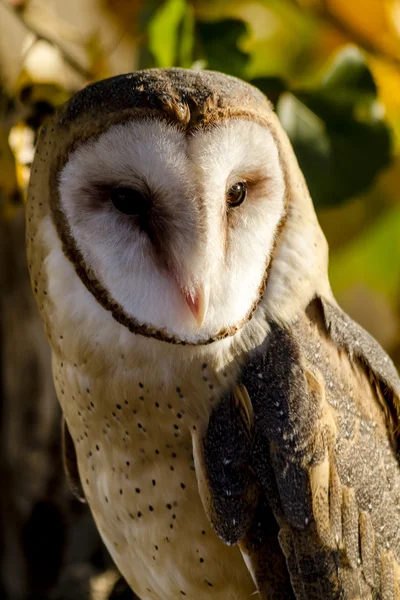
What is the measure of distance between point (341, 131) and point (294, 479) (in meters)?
0.64

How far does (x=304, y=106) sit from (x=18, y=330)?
3.38 ft

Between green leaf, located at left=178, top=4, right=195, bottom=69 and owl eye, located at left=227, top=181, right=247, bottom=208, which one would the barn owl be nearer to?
owl eye, located at left=227, top=181, right=247, bottom=208

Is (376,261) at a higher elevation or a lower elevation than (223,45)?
lower

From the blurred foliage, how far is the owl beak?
0.48 m

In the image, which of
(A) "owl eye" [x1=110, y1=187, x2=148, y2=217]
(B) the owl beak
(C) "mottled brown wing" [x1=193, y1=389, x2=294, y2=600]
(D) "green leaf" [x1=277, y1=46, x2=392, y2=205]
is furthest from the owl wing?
(D) "green leaf" [x1=277, y1=46, x2=392, y2=205]

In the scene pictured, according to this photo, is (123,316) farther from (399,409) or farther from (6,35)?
(6,35)

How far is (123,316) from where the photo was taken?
102 centimetres

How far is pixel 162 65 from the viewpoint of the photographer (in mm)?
1274

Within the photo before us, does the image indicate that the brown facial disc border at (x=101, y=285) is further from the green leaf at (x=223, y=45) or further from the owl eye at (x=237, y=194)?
the green leaf at (x=223, y=45)

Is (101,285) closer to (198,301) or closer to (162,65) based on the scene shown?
(198,301)

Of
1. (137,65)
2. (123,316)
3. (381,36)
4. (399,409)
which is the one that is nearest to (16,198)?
(137,65)

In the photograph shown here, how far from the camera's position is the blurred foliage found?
1310 millimetres

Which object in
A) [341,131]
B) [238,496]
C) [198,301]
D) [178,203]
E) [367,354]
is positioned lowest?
[238,496]

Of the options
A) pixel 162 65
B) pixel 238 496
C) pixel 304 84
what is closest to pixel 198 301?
pixel 238 496
